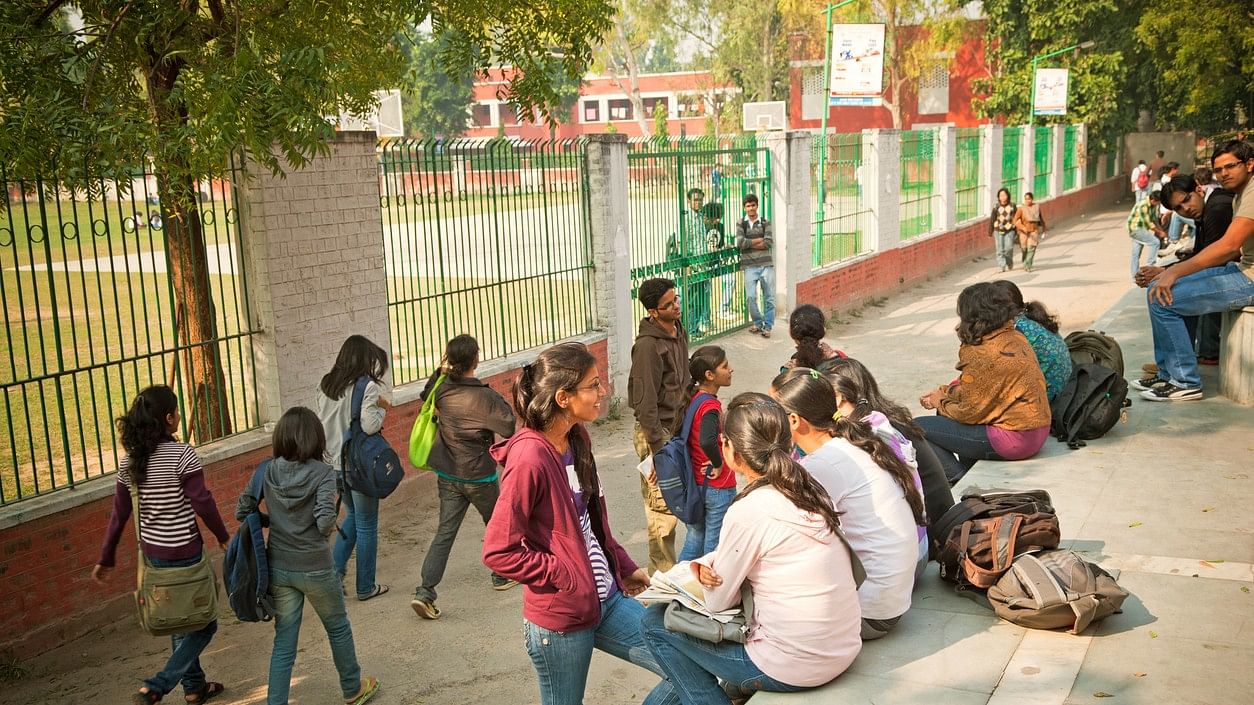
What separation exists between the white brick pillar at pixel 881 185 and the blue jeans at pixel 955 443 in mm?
12364

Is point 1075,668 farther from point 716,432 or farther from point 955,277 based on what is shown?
point 955,277

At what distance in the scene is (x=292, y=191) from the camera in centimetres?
771

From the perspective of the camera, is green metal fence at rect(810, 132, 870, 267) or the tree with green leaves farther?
green metal fence at rect(810, 132, 870, 267)

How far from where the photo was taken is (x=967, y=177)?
2428 centimetres

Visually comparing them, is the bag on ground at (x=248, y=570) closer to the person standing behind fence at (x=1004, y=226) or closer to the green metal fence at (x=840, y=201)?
the green metal fence at (x=840, y=201)

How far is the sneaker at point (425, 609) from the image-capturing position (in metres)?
6.52

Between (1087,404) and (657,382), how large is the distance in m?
2.97

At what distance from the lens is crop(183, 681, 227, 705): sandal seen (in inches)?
220

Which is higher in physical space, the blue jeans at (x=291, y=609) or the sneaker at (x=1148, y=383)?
the sneaker at (x=1148, y=383)

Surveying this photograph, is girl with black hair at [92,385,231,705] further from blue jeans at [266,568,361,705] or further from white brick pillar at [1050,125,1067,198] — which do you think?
white brick pillar at [1050,125,1067,198]

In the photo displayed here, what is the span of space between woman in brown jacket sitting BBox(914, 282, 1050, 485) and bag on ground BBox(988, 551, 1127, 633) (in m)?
1.89

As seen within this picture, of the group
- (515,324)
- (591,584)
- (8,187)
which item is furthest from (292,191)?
(591,584)

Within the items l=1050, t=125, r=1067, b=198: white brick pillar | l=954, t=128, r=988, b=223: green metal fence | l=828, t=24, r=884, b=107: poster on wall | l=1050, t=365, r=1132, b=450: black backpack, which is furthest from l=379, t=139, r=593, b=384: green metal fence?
l=1050, t=125, r=1067, b=198: white brick pillar

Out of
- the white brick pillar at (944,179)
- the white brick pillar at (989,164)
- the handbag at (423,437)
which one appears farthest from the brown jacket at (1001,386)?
the white brick pillar at (989,164)
